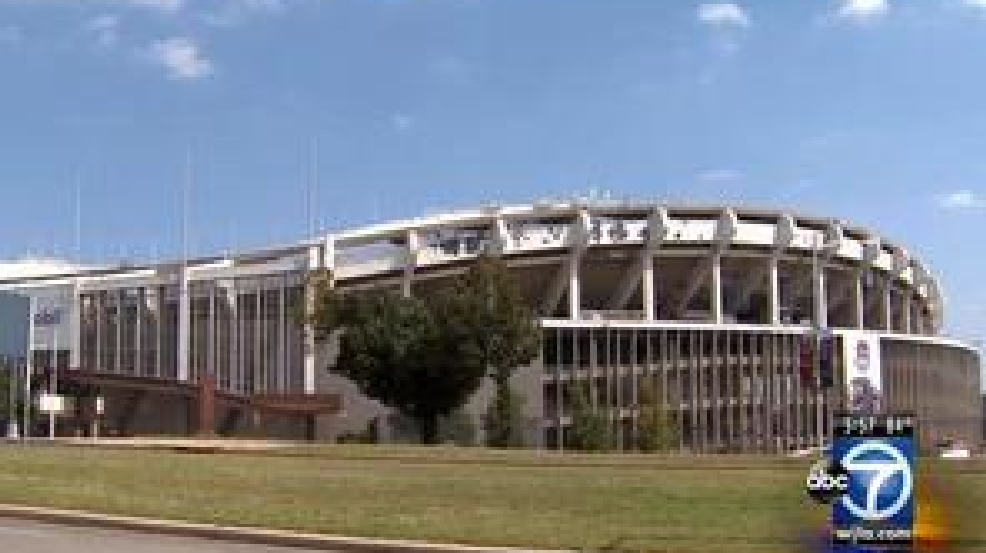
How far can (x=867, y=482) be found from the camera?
9.19m

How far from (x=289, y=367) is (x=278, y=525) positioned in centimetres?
8858

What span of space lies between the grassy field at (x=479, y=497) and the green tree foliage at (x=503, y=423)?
39808 mm

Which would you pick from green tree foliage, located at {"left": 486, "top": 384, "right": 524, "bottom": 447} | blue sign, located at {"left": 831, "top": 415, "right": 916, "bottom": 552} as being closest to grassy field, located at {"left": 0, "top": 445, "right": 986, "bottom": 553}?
blue sign, located at {"left": 831, "top": 415, "right": 916, "bottom": 552}

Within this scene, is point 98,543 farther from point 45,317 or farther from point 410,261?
point 45,317

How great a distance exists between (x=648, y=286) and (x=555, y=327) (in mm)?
11825

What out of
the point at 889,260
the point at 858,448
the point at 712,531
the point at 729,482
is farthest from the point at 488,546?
the point at 889,260

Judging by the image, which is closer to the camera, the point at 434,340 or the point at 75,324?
the point at 434,340

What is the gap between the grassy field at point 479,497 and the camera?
1691 centimetres

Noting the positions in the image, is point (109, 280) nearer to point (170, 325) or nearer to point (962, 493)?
point (170, 325)

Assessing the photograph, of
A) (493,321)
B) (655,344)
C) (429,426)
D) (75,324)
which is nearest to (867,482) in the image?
(493,321)

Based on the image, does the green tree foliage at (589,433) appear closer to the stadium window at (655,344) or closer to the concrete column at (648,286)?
the stadium window at (655,344)

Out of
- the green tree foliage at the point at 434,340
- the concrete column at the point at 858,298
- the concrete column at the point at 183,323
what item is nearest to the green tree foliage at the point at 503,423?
the green tree foliage at the point at 434,340

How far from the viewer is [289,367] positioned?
10688 cm

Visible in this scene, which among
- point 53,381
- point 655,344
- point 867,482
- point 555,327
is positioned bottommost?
point 867,482
